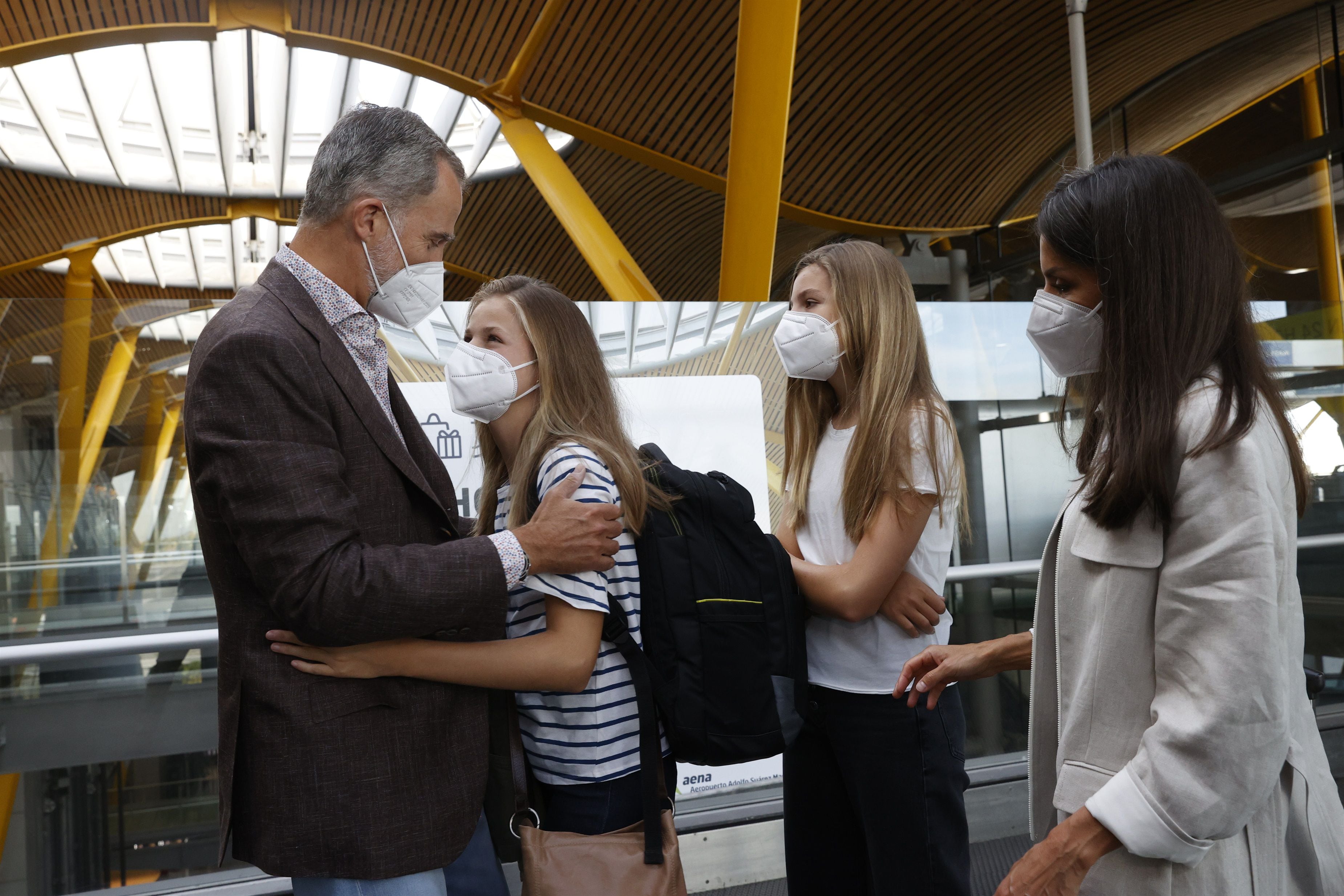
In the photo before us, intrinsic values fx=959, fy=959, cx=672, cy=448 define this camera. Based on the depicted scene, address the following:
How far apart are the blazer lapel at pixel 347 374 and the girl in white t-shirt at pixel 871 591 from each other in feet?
2.91

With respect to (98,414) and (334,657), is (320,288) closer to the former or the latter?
(334,657)

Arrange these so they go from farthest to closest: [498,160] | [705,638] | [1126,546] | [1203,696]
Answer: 1. [498,160]
2. [705,638]
3. [1126,546]
4. [1203,696]

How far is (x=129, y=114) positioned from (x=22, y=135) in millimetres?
1710

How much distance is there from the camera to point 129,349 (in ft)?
12.9

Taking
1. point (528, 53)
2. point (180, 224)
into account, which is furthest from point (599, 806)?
point (180, 224)

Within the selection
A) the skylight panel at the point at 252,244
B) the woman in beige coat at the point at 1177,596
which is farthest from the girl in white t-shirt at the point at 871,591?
the skylight panel at the point at 252,244

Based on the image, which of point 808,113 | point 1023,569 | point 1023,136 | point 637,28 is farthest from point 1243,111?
point 1023,569

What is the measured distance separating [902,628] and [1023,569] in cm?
287

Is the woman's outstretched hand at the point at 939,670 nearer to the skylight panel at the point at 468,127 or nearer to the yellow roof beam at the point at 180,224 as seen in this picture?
the skylight panel at the point at 468,127

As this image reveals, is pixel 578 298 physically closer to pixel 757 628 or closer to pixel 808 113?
pixel 808 113

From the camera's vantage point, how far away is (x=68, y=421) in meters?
3.88

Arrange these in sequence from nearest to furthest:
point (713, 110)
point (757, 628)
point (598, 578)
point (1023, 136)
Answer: point (598, 578)
point (757, 628)
point (713, 110)
point (1023, 136)

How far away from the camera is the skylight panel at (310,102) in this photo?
1456cm

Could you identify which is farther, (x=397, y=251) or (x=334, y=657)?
(x=397, y=251)
